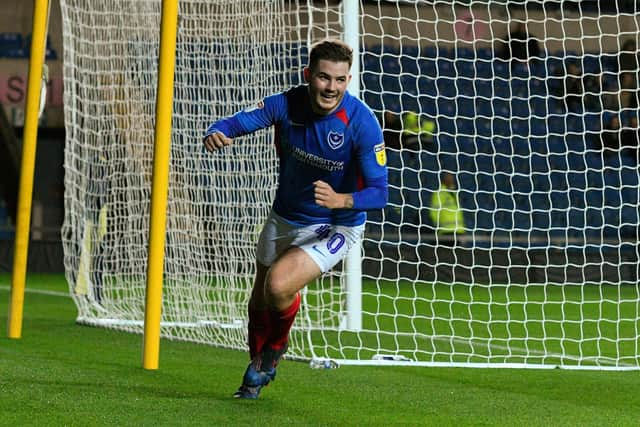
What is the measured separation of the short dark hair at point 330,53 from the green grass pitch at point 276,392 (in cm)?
148

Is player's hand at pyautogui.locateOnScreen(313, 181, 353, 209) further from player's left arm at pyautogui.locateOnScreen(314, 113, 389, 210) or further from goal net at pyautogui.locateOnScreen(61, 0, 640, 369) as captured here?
goal net at pyautogui.locateOnScreen(61, 0, 640, 369)

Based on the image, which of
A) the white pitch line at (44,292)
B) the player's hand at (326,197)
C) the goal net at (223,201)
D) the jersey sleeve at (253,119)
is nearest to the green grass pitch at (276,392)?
the goal net at (223,201)

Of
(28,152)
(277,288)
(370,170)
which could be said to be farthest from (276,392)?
(28,152)

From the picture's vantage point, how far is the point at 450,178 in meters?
16.8

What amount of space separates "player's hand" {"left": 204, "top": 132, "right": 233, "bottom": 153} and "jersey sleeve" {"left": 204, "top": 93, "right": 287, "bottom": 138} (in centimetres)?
3

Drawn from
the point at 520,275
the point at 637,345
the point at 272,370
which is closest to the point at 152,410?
the point at 272,370

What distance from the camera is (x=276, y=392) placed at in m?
6.06

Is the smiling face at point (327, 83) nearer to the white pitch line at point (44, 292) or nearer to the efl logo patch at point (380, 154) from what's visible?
the efl logo patch at point (380, 154)

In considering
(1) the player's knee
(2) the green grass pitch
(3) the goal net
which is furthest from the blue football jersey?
(3) the goal net

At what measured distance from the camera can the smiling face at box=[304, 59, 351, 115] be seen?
552 cm

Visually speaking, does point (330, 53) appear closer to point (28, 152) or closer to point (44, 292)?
point (28, 152)

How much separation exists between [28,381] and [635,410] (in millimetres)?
2798

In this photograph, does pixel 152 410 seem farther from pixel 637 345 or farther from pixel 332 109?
pixel 637 345

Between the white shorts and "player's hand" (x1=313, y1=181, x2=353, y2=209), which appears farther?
the white shorts
